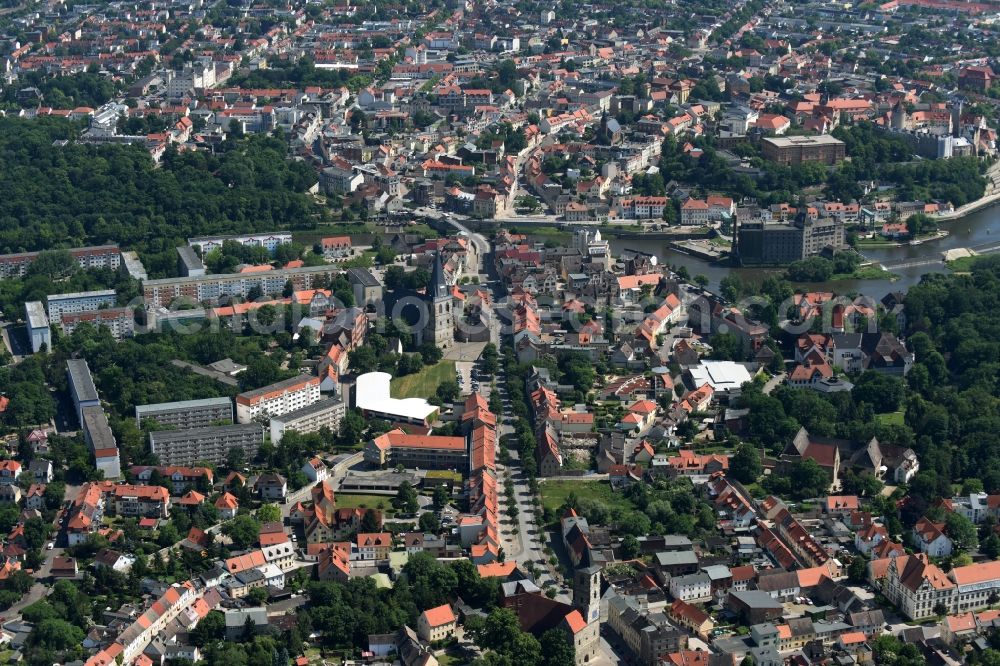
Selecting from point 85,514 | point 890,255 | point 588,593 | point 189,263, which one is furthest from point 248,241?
point 588,593

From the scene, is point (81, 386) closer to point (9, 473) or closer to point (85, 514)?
point (9, 473)

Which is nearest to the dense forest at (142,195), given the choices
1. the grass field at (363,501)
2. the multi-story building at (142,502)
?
the multi-story building at (142,502)

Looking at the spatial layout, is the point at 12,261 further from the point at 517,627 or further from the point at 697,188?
the point at 517,627

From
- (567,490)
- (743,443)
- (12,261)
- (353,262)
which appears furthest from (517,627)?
(12,261)

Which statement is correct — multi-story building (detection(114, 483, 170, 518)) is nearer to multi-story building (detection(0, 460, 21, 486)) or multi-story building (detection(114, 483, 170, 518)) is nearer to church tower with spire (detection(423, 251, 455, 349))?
multi-story building (detection(0, 460, 21, 486))

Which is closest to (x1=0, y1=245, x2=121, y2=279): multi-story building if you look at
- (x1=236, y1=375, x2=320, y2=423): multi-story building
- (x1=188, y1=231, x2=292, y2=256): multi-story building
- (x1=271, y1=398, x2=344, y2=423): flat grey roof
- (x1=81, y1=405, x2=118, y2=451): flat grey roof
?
(x1=188, y1=231, x2=292, y2=256): multi-story building

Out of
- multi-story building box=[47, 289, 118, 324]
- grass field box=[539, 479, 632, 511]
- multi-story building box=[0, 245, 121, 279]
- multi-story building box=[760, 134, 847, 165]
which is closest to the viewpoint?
grass field box=[539, 479, 632, 511]
